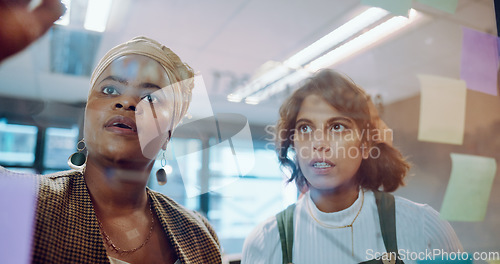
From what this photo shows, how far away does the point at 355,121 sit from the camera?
91 cm

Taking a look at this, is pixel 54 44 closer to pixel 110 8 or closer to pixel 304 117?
pixel 110 8

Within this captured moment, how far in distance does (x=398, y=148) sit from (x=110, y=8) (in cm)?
78

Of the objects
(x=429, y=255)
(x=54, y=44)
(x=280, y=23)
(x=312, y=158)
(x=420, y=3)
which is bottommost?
(x=429, y=255)

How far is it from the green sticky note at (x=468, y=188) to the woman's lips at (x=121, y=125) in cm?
84

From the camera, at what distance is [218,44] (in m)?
0.83

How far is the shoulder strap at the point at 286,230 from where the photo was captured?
2.86 feet

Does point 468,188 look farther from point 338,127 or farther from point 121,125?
point 121,125

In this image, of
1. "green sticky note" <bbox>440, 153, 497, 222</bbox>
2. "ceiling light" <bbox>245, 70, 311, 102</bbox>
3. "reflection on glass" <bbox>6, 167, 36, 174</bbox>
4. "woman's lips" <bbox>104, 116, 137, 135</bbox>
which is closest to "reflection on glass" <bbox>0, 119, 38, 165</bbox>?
"reflection on glass" <bbox>6, 167, 36, 174</bbox>

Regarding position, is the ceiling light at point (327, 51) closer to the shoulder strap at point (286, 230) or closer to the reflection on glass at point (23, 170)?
the shoulder strap at point (286, 230)

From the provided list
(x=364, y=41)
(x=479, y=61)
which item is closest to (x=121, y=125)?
(x=364, y=41)

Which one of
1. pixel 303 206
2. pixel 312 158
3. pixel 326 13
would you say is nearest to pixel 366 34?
pixel 326 13

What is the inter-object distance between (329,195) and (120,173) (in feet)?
1.61

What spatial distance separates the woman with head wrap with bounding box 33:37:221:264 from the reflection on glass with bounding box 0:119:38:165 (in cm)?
6

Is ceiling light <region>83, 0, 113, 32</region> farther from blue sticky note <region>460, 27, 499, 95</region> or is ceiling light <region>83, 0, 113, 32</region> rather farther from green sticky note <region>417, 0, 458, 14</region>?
blue sticky note <region>460, 27, 499, 95</region>
